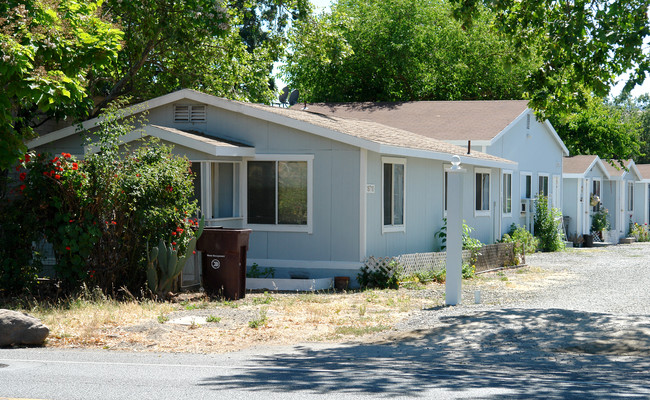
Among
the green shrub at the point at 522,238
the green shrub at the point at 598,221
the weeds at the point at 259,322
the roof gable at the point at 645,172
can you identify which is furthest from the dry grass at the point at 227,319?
the roof gable at the point at 645,172

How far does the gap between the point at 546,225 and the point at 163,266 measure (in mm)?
17234

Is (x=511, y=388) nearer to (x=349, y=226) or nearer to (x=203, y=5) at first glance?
(x=349, y=226)

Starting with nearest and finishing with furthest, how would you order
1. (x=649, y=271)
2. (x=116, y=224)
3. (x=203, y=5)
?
(x=116, y=224)
(x=203, y=5)
(x=649, y=271)

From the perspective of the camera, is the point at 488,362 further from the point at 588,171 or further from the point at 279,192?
the point at 588,171

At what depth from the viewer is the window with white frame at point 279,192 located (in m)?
16.8

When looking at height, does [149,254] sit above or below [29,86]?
below

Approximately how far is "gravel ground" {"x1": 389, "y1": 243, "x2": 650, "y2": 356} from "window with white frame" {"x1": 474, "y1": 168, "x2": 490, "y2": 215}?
5271mm

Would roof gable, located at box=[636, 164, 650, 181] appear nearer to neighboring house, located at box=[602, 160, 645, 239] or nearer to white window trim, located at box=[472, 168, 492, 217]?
neighboring house, located at box=[602, 160, 645, 239]

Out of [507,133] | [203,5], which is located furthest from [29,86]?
[507,133]

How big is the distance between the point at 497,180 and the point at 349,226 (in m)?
8.91

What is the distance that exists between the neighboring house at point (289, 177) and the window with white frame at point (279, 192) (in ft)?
0.07

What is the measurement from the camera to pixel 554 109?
16.0 meters

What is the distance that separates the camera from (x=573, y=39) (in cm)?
1346

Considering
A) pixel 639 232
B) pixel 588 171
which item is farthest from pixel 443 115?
pixel 639 232
